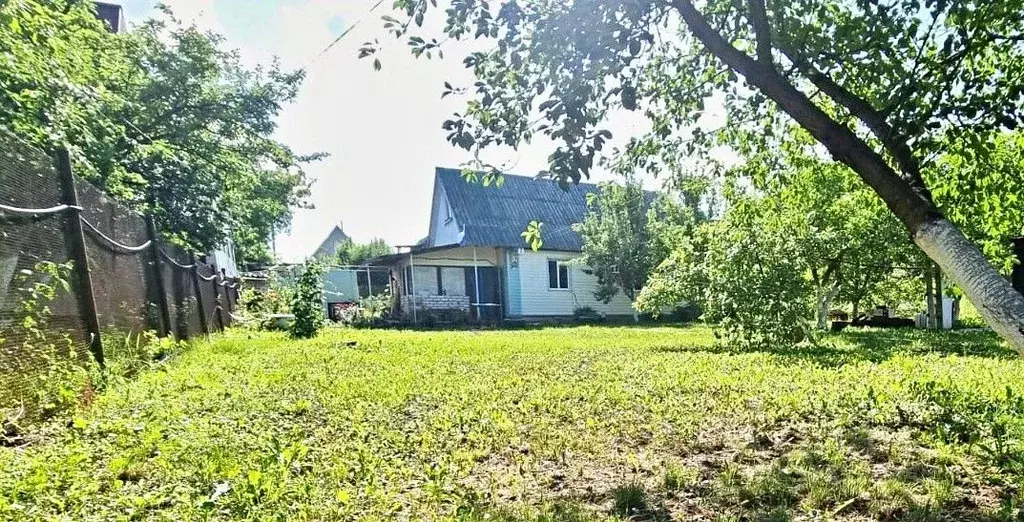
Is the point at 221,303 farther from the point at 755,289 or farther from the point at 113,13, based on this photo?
the point at 113,13

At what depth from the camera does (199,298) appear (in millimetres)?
9539

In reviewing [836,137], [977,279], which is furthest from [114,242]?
[977,279]

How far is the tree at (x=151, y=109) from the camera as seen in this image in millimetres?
6289

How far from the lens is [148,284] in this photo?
665 cm

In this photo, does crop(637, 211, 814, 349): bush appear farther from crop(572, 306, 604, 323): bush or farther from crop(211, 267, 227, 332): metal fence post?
crop(572, 306, 604, 323): bush

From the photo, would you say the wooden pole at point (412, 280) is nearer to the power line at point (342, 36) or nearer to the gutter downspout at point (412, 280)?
the gutter downspout at point (412, 280)

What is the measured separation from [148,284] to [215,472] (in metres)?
4.55

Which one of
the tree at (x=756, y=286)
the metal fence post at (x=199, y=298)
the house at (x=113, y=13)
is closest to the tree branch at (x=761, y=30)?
the tree at (x=756, y=286)

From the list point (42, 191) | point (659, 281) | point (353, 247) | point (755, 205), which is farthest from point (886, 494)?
point (353, 247)

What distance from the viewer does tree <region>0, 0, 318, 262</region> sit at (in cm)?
629

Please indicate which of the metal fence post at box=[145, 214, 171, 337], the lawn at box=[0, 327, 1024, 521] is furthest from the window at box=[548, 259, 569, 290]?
the lawn at box=[0, 327, 1024, 521]

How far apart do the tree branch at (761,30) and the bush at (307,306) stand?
1043cm

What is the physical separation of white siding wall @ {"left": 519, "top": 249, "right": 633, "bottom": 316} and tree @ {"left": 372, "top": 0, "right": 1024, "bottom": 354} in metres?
17.2

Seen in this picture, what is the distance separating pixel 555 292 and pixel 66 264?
18.8 m
